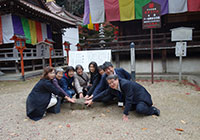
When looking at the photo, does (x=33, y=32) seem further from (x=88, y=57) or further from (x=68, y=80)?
(x=68, y=80)

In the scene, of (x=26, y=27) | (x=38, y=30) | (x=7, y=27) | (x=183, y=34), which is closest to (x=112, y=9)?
(x=183, y=34)

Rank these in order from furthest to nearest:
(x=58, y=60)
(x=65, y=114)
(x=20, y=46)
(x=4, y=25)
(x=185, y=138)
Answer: (x=58, y=60) → (x=4, y=25) → (x=20, y=46) → (x=65, y=114) → (x=185, y=138)

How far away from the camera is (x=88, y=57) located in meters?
6.29

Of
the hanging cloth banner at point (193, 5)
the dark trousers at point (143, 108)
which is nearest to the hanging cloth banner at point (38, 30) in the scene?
the hanging cloth banner at point (193, 5)

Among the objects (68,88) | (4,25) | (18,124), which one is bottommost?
(18,124)

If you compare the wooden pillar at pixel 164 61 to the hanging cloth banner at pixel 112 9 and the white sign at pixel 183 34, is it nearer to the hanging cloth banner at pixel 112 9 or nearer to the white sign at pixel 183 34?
the white sign at pixel 183 34

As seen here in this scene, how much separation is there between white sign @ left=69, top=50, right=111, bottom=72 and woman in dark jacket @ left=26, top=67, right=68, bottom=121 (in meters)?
3.09

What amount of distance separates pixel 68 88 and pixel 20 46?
18.2 ft

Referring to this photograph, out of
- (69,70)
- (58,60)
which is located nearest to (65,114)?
(69,70)

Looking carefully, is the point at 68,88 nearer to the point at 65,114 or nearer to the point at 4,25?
the point at 65,114

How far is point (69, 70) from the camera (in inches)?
150

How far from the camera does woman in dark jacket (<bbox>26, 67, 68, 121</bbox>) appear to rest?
3.09 metres

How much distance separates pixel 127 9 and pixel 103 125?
7546 millimetres

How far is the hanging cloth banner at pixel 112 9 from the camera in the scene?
884 centimetres
